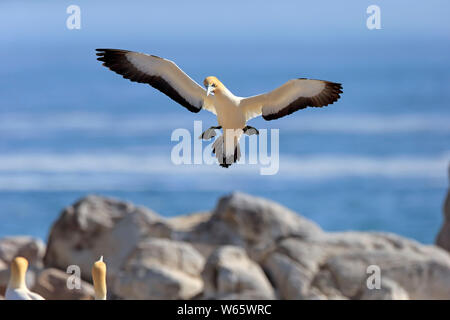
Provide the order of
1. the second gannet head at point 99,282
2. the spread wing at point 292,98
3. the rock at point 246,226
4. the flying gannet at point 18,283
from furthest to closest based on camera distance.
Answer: the rock at point 246,226
the flying gannet at point 18,283
the spread wing at point 292,98
the second gannet head at point 99,282

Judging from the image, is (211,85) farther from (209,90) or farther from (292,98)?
(292,98)

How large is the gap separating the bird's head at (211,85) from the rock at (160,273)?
4.30 m

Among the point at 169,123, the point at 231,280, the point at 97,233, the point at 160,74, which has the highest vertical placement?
the point at 169,123

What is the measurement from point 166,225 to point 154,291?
7.54ft

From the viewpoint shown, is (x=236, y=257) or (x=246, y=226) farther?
(x=246, y=226)

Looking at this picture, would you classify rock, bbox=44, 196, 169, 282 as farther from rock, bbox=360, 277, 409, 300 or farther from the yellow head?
the yellow head

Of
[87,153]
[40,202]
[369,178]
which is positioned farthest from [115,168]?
[369,178]

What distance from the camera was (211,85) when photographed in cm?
681

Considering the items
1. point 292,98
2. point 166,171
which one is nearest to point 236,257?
point 292,98

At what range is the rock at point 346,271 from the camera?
10875mm

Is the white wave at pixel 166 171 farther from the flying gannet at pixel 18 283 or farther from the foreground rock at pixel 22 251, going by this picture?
the flying gannet at pixel 18 283

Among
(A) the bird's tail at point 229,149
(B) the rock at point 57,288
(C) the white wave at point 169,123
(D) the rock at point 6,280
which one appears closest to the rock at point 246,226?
(B) the rock at point 57,288

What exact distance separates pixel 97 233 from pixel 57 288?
157cm

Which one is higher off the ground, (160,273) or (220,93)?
(220,93)
